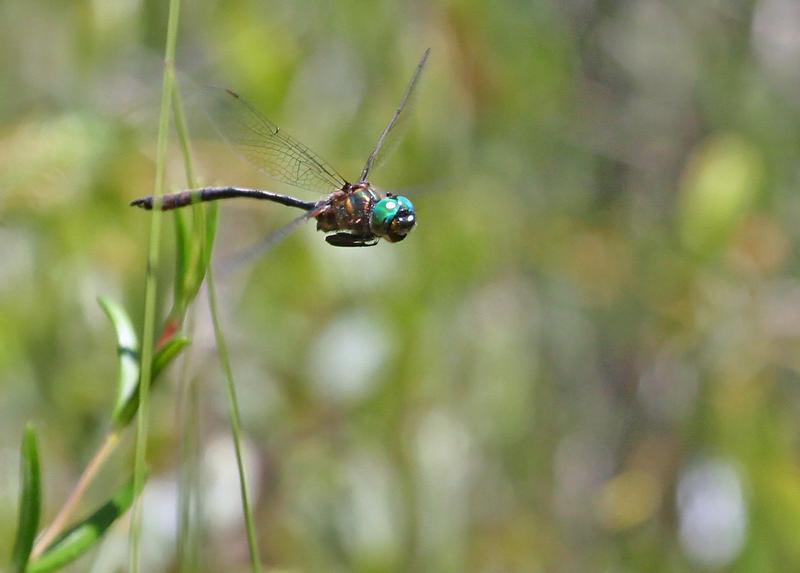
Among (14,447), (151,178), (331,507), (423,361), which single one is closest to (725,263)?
(423,361)

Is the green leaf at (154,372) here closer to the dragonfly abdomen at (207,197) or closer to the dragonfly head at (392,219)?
the dragonfly abdomen at (207,197)

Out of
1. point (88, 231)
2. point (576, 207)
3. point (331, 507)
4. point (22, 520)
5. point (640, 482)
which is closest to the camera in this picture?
point (22, 520)

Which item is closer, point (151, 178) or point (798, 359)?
point (151, 178)

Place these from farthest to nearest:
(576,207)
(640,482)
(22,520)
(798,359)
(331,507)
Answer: (576,207) → (640,482) → (798,359) → (331,507) → (22,520)

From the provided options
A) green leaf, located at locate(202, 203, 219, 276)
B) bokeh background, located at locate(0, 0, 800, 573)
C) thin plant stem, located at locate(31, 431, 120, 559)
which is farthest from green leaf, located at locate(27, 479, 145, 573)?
bokeh background, located at locate(0, 0, 800, 573)

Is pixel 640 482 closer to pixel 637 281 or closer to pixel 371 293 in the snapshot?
pixel 637 281

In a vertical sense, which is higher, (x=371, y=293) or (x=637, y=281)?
(x=637, y=281)
